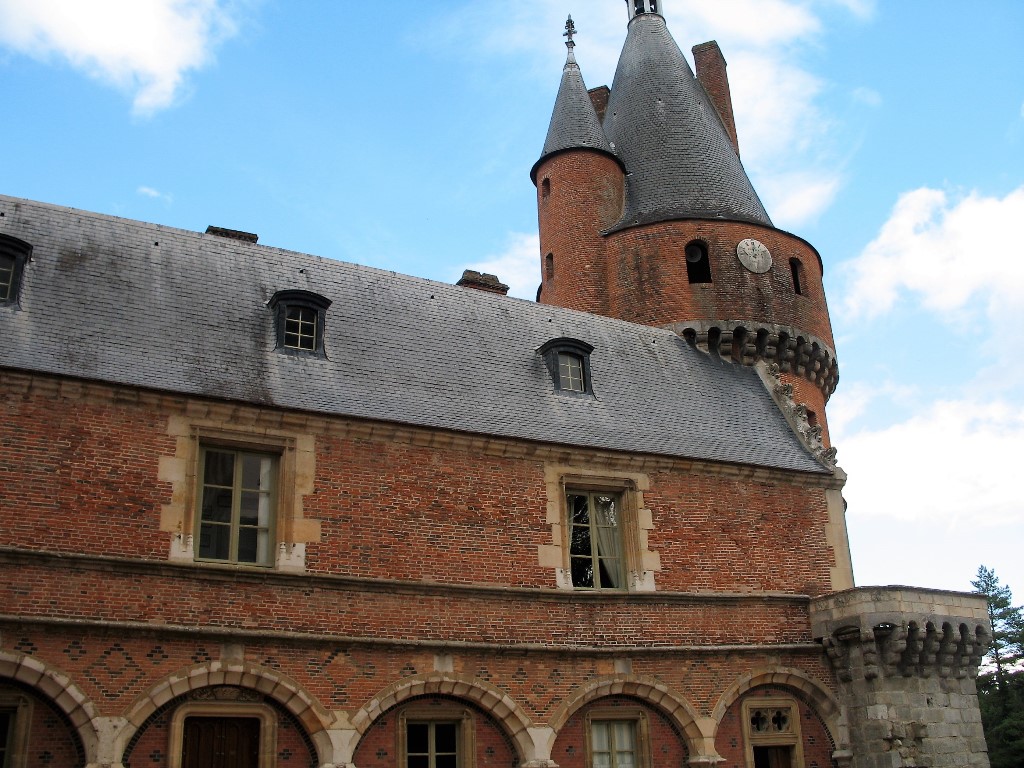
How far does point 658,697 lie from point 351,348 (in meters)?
6.76

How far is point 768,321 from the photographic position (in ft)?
69.4

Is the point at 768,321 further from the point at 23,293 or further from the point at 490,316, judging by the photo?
the point at 23,293

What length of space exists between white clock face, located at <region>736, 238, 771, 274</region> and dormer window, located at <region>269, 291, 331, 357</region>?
9.86 m

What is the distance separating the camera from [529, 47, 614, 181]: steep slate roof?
24.5m

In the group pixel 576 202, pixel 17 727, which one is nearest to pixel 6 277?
pixel 17 727

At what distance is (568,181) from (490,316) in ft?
22.9

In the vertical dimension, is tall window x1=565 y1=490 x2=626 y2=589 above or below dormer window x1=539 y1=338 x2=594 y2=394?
below

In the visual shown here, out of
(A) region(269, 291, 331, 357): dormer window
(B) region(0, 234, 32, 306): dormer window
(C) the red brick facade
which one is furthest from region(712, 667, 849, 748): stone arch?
(B) region(0, 234, 32, 306): dormer window

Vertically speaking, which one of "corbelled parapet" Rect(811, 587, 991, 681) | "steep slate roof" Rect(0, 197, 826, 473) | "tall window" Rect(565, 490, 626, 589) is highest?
"steep slate roof" Rect(0, 197, 826, 473)

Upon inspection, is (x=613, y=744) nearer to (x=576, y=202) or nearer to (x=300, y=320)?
(x=300, y=320)

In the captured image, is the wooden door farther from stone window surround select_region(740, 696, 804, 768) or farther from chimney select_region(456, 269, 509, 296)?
chimney select_region(456, 269, 509, 296)

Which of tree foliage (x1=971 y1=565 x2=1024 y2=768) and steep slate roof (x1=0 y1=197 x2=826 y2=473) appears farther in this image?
tree foliage (x1=971 y1=565 x2=1024 y2=768)

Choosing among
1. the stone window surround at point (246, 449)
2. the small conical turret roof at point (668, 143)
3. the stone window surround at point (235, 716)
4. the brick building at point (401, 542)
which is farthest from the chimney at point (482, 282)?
the stone window surround at point (235, 716)

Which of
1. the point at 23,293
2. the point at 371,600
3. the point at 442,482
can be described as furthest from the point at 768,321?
the point at 23,293
